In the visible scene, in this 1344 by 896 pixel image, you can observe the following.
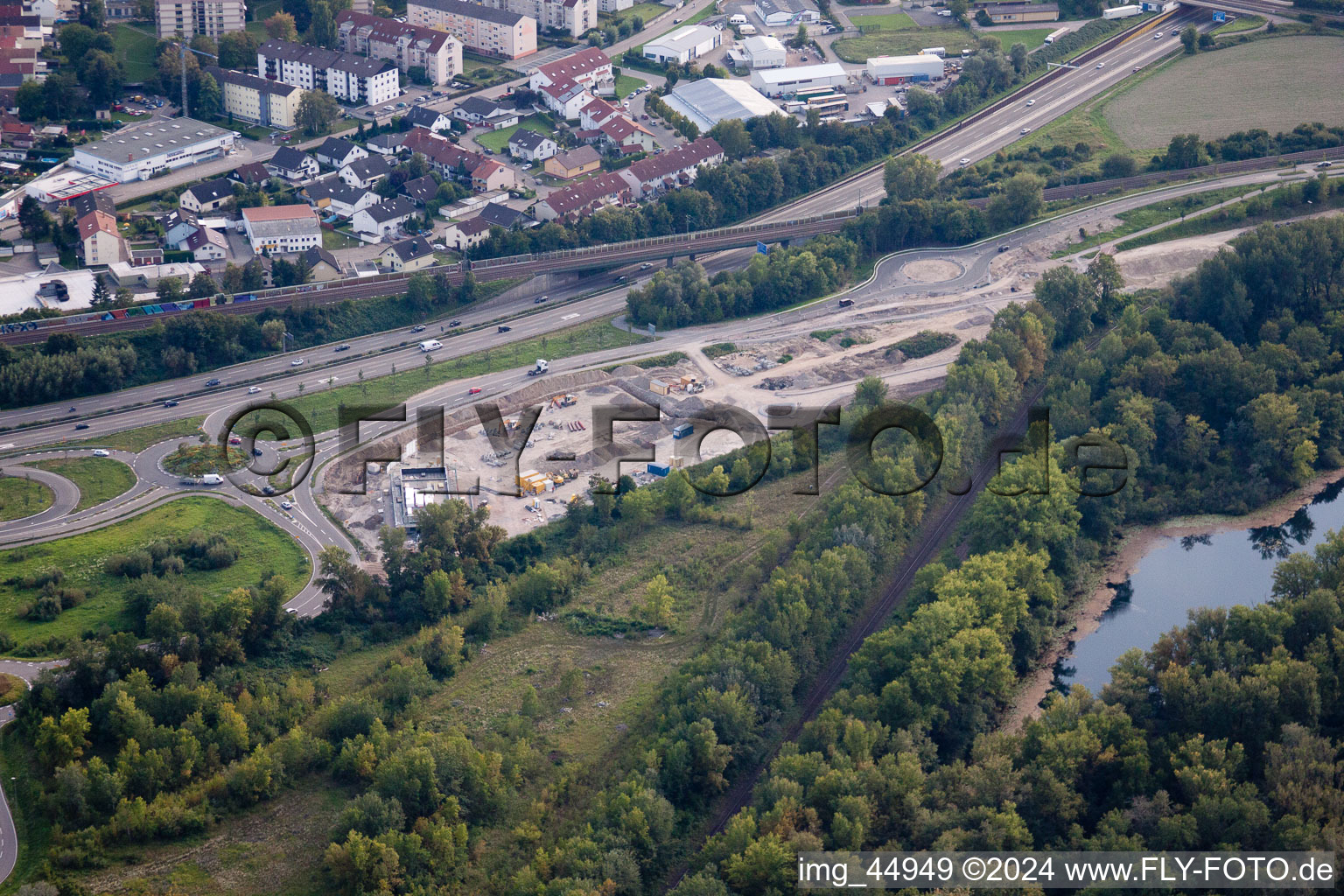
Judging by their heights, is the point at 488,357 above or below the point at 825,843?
above

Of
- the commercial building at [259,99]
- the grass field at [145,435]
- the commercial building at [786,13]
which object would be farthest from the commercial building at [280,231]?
the commercial building at [786,13]

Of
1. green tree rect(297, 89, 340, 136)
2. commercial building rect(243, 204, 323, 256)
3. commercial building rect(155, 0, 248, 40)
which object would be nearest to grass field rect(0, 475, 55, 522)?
commercial building rect(243, 204, 323, 256)

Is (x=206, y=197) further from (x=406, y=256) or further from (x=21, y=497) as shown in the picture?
(x=21, y=497)

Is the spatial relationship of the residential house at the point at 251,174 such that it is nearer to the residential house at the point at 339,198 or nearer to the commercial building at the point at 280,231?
the residential house at the point at 339,198

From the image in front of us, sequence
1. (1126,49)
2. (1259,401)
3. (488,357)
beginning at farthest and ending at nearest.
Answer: (1126,49), (488,357), (1259,401)

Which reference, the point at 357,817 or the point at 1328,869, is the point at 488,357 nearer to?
the point at 357,817

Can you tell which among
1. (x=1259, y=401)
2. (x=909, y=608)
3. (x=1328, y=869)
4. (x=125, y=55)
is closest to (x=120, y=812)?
(x=909, y=608)

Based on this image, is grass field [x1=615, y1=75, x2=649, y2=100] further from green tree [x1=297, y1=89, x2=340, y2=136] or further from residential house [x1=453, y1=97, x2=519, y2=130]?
green tree [x1=297, y1=89, x2=340, y2=136]

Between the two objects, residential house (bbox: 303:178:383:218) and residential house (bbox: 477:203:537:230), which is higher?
residential house (bbox: 303:178:383:218)
